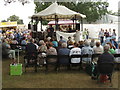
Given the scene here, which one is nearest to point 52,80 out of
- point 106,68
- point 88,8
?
point 106,68

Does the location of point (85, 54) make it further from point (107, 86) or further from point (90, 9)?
point (90, 9)

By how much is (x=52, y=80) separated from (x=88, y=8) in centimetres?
3238

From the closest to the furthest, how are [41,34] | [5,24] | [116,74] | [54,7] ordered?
[116,74] → [54,7] → [41,34] → [5,24]

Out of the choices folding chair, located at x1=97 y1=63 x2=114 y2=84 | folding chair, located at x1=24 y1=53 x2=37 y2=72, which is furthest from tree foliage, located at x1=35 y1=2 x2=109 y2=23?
folding chair, located at x1=97 y1=63 x2=114 y2=84

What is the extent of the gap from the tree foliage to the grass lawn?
24846mm

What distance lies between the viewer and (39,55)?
328 inches

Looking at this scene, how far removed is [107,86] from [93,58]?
1.77 m

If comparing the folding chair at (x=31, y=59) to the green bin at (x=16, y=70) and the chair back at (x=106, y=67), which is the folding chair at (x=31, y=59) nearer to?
the green bin at (x=16, y=70)

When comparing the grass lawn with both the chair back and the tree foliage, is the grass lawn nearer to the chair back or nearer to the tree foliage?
the chair back

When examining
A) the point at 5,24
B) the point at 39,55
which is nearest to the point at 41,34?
the point at 39,55

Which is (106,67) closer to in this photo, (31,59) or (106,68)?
(106,68)

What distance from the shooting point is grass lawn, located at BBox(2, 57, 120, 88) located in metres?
6.46

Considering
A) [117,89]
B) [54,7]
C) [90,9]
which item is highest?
[90,9]

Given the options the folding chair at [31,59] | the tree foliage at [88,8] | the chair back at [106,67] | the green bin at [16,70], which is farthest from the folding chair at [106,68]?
the tree foliage at [88,8]
